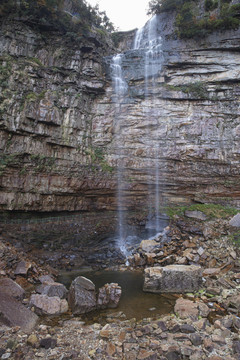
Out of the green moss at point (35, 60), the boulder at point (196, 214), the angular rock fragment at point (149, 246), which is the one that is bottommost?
the angular rock fragment at point (149, 246)

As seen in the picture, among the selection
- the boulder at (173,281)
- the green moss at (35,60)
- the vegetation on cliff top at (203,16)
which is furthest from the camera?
the vegetation on cliff top at (203,16)

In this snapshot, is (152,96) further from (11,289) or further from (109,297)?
(11,289)

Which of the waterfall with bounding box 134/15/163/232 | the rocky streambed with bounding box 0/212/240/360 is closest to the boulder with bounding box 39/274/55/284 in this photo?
the rocky streambed with bounding box 0/212/240/360

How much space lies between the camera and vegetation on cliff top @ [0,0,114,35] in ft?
50.8

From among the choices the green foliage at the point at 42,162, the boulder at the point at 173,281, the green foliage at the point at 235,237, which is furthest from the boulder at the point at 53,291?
the green foliage at the point at 235,237

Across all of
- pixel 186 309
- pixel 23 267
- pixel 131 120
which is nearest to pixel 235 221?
pixel 186 309

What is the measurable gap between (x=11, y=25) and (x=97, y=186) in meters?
13.3

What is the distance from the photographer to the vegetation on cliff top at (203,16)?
1711 cm

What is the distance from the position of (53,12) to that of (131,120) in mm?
10199

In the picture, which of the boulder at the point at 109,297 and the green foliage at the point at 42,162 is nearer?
the boulder at the point at 109,297

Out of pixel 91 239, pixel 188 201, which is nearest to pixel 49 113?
pixel 91 239

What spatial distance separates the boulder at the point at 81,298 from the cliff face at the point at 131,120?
8410 millimetres

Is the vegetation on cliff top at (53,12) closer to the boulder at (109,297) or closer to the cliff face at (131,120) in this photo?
the cliff face at (131,120)

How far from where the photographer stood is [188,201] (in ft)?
57.1
